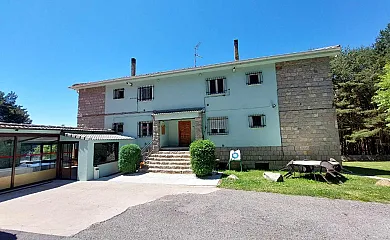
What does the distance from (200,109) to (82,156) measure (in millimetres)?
8008

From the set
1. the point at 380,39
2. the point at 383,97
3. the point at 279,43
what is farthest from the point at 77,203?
the point at 380,39

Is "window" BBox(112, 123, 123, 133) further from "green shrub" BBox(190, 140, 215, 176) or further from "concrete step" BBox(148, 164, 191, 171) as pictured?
"green shrub" BBox(190, 140, 215, 176)

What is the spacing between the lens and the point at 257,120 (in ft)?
41.3

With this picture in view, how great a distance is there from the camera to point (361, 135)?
1795 centimetres

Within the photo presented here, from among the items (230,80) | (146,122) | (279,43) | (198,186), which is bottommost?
(198,186)

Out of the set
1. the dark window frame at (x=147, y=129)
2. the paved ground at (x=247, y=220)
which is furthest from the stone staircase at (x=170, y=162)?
the paved ground at (x=247, y=220)

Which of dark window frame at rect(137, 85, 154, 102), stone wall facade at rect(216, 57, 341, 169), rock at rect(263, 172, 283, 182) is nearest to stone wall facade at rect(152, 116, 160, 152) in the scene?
dark window frame at rect(137, 85, 154, 102)

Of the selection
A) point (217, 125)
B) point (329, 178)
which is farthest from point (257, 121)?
point (329, 178)

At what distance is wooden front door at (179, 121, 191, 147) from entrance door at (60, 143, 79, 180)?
7.34 metres

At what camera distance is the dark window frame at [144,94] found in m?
15.1

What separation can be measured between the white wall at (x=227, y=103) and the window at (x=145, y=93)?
1.13ft

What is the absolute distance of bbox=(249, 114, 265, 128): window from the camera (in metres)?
12.4

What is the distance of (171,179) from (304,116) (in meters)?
9.10

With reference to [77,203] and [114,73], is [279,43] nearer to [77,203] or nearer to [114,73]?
[114,73]
